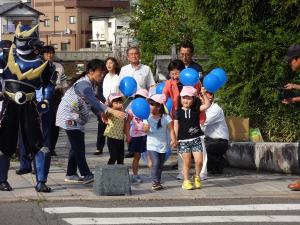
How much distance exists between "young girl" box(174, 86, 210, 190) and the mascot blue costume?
1.81m

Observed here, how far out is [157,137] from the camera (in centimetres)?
885

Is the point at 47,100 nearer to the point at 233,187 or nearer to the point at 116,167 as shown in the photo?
the point at 116,167

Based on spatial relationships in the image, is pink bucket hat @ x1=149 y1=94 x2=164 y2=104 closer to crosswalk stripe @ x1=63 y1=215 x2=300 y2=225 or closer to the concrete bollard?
the concrete bollard

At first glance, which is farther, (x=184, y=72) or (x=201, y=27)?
(x=201, y=27)

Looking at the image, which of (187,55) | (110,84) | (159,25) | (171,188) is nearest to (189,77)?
(187,55)

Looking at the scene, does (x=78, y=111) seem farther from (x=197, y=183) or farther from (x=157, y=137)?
(x=197, y=183)

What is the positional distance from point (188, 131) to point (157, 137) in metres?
0.44

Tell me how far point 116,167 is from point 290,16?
456 cm

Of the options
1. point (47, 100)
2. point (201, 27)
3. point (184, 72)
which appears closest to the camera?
point (47, 100)

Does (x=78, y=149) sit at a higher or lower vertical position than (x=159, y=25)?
lower

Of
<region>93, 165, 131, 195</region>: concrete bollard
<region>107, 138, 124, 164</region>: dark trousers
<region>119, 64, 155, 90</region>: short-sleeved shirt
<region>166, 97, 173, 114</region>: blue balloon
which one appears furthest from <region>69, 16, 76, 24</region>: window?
<region>93, 165, 131, 195</region>: concrete bollard

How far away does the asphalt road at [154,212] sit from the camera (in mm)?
6984

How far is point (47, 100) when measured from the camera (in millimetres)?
8500

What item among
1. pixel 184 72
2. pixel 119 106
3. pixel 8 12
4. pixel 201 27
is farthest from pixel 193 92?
pixel 8 12
